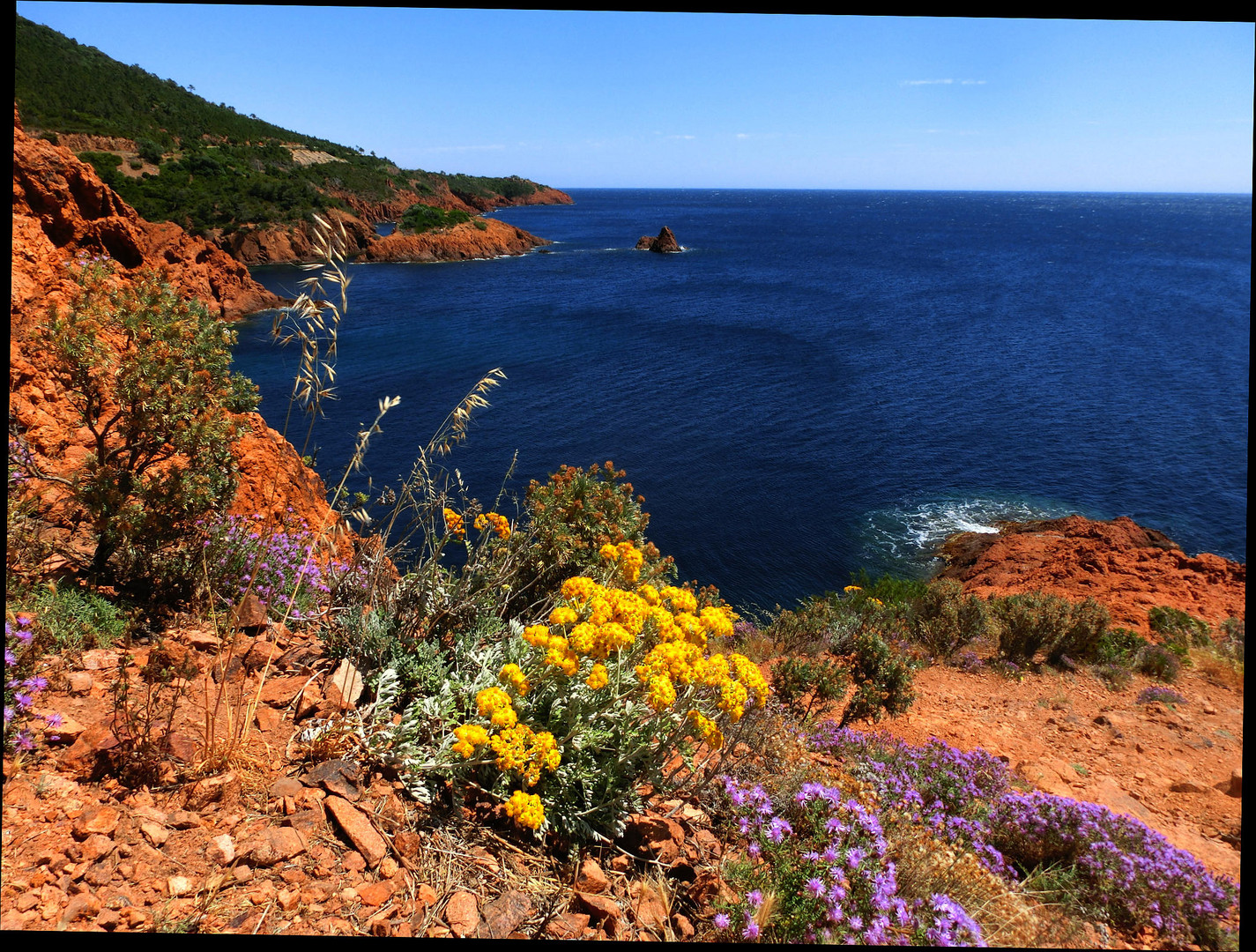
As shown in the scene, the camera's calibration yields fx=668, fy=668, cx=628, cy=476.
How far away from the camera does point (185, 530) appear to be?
442cm

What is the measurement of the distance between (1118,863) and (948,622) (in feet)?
20.7

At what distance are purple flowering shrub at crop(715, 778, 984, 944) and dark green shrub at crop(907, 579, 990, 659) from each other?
646 cm

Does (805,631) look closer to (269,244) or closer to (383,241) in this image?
(269,244)

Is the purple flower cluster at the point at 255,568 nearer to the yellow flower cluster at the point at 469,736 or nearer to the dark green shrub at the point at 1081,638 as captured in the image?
the yellow flower cluster at the point at 469,736

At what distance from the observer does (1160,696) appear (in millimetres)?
7191

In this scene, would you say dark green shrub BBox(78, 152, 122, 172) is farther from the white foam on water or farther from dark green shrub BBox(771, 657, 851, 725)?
dark green shrub BBox(771, 657, 851, 725)

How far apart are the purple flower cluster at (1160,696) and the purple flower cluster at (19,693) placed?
30.3ft

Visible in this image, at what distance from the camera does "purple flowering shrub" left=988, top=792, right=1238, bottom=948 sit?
9.83 feet

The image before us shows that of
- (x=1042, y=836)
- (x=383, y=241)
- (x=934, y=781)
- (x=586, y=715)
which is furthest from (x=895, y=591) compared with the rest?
(x=383, y=241)

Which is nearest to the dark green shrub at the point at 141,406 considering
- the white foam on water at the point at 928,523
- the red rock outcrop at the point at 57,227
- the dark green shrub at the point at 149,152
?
the red rock outcrop at the point at 57,227

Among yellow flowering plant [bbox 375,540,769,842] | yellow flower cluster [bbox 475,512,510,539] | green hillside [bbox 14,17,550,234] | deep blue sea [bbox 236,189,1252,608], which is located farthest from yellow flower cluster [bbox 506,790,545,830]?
green hillside [bbox 14,17,550,234]

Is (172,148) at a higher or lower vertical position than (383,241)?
higher

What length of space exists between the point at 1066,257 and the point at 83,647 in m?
96.7

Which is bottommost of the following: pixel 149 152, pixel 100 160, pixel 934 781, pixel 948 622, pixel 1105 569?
pixel 1105 569
